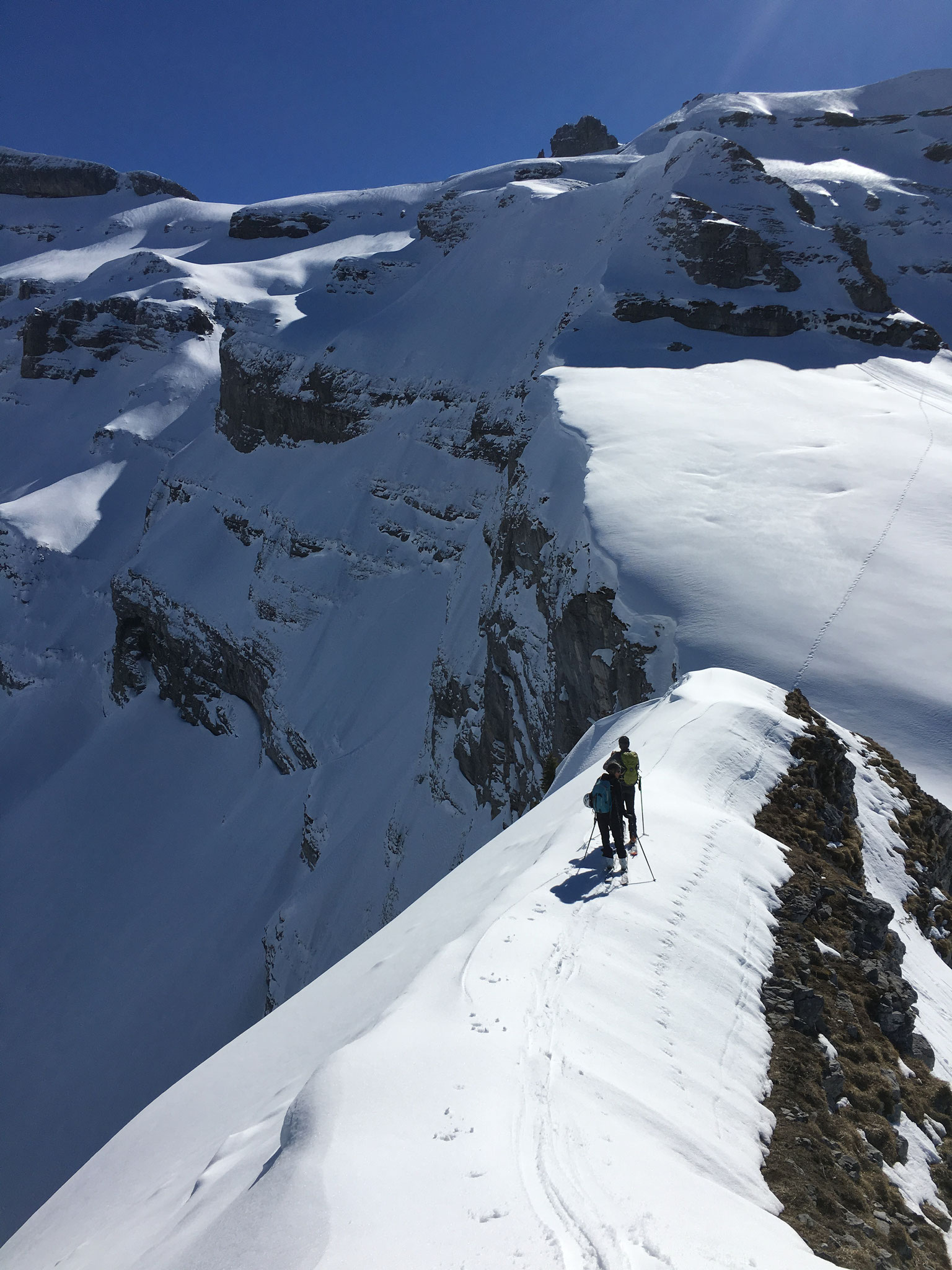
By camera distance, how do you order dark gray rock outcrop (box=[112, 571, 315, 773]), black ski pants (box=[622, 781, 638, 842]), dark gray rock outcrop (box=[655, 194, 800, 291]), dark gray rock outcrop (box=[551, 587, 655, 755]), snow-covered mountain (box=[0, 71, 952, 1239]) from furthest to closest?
dark gray rock outcrop (box=[112, 571, 315, 773]) < dark gray rock outcrop (box=[655, 194, 800, 291]) < snow-covered mountain (box=[0, 71, 952, 1239]) < dark gray rock outcrop (box=[551, 587, 655, 755]) < black ski pants (box=[622, 781, 638, 842])

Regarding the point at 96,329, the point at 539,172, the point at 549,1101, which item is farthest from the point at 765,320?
the point at 96,329

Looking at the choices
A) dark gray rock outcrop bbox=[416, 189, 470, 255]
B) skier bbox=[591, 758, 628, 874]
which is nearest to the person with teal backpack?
skier bbox=[591, 758, 628, 874]

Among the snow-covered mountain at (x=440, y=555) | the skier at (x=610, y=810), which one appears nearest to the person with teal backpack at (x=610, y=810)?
the skier at (x=610, y=810)

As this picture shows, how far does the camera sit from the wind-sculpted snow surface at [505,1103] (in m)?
3.62

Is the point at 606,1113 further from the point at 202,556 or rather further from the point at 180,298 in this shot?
the point at 180,298

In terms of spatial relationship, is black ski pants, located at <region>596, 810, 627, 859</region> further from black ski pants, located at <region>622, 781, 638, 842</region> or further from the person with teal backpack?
black ski pants, located at <region>622, 781, 638, 842</region>

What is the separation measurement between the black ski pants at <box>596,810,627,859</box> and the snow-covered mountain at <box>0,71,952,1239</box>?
2.43 metres

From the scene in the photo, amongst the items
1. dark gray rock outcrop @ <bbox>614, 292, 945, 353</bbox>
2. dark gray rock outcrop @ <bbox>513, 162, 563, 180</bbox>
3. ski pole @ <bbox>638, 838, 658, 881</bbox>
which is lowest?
ski pole @ <bbox>638, 838, 658, 881</bbox>

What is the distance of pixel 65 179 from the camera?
121m

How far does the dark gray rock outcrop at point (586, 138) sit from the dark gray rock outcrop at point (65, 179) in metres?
63.9

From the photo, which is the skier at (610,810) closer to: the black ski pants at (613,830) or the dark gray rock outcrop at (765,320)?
the black ski pants at (613,830)

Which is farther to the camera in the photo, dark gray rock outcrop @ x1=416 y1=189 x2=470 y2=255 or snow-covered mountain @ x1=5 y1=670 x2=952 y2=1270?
dark gray rock outcrop @ x1=416 y1=189 x2=470 y2=255

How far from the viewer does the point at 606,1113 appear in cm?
444

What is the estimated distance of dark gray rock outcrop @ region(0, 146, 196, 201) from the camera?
120 meters
